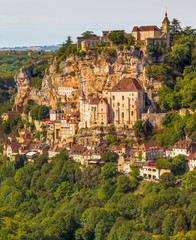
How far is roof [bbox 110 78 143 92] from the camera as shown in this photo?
8005cm

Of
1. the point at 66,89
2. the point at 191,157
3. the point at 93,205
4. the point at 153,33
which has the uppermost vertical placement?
the point at 153,33

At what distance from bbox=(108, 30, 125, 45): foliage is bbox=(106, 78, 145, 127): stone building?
6.94 metres

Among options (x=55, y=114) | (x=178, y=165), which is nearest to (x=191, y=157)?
(x=178, y=165)

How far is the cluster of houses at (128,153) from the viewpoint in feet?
235

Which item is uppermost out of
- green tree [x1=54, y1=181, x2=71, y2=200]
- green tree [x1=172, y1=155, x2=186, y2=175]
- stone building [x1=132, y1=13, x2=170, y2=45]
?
stone building [x1=132, y1=13, x2=170, y2=45]

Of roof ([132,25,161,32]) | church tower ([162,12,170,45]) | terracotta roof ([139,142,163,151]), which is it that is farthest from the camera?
church tower ([162,12,170,45])

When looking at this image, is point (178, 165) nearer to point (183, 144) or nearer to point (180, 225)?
point (183, 144)

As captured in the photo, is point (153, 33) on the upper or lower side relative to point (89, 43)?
upper

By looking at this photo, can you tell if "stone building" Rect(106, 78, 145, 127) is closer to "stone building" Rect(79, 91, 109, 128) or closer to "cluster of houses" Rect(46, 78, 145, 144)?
"cluster of houses" Rect(46, 78, 145, 144)

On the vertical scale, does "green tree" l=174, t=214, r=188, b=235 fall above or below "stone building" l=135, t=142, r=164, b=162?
below

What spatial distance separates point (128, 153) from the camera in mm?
75312

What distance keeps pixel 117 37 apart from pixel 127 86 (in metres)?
8.75

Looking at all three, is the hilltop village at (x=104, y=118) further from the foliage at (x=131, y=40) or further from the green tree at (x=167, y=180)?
the green tree at (x=167, y=180)

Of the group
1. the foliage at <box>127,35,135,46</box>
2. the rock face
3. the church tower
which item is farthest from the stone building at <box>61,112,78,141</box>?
the church tower
